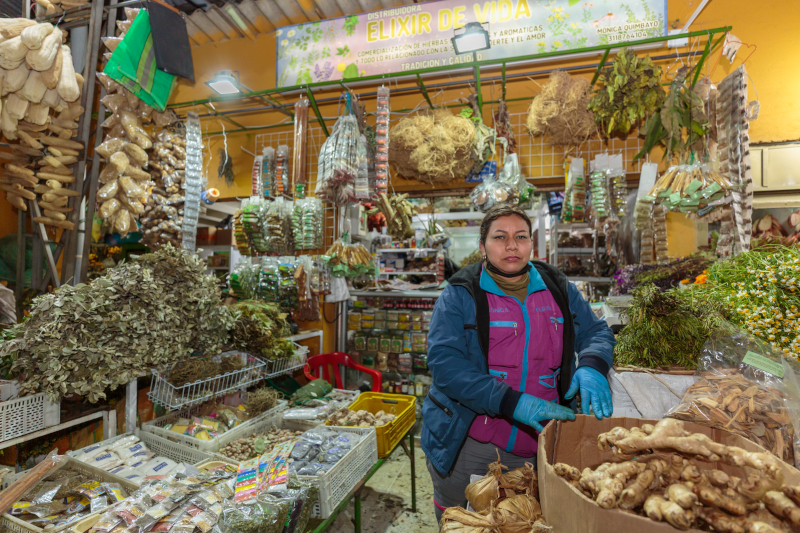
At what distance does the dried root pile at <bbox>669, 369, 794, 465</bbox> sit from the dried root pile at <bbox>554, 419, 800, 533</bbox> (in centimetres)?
24

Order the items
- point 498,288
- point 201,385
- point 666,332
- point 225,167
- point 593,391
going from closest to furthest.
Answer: point 593,391
point 666,332
point 498,288
point 201,385
point 225,167

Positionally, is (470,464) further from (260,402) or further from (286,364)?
(286,364)

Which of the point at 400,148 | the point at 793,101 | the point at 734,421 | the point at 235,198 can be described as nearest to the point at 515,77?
the point at 400,148

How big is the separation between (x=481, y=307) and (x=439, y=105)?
11.8 ft

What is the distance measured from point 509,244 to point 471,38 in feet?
7.83

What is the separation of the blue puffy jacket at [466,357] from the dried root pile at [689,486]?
64cm

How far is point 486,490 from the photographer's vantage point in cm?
128

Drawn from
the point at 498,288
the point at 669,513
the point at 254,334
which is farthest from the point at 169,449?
the point at 669,513

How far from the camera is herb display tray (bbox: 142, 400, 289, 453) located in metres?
2.37

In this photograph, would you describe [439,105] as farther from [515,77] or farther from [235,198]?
[235,198]

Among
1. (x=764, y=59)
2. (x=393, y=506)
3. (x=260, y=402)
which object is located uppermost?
(x=764, y=59)

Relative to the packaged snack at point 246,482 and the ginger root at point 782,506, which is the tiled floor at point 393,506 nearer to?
the packaged snack at point 246,482

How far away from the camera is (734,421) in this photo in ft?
3.72

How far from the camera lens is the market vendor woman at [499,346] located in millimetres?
1845
